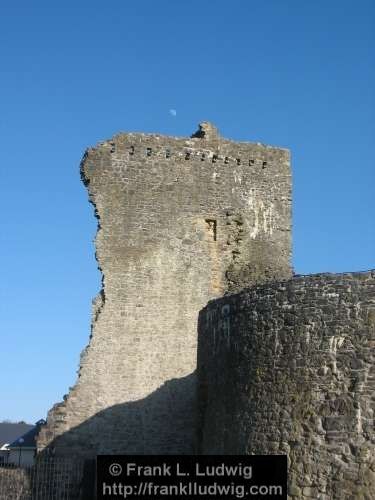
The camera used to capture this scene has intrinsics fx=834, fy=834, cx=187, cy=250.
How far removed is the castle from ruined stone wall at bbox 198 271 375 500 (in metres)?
0.02

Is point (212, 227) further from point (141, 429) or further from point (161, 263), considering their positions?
point (141, 429)

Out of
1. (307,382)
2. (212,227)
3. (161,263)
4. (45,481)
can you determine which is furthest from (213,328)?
(212,227)

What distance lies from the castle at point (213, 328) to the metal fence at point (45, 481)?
3.74ft

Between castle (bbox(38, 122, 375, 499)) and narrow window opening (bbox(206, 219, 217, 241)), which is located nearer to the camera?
castle (bbox(38, 122, 375, 499))

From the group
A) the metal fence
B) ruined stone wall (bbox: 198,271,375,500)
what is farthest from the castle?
the metal fence

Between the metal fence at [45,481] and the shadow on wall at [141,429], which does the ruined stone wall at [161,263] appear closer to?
the shadow on wall at [141,429]

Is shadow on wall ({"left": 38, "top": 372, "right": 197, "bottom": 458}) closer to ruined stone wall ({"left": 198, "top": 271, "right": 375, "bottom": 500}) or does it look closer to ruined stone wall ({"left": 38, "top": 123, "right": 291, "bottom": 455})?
ruined stone wall ({"left": 38, "top": 123, "right": 291, "bottom": 455})

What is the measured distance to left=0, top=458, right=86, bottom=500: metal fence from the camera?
16.1 m

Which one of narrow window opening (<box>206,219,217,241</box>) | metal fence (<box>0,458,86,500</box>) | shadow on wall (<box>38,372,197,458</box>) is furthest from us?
narrow window opening (<box>206,219,217,241</box>)

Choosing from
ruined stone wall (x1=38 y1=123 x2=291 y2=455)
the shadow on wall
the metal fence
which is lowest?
the metal fence

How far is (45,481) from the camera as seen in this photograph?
16234mm

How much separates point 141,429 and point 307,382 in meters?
7.54

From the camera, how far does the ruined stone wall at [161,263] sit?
59.1ft

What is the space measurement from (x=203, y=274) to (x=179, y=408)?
124 inches
